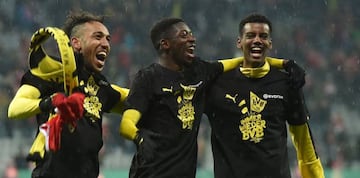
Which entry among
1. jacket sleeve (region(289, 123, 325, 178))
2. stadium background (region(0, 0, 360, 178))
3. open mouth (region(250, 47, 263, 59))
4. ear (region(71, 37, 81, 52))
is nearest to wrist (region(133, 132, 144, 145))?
ear (region(71, 37, 81, 52))

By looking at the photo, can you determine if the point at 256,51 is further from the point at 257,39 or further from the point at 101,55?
the point at 101,55

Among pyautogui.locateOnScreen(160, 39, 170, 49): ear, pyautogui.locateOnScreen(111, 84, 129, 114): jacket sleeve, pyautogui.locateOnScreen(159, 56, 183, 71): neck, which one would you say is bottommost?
pyautogui.locateOnScreen(111, 84, 129, 114): jacket sleeve

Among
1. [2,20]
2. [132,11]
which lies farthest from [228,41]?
[2,20]

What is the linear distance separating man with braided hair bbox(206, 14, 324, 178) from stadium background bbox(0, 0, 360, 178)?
20.4 ft

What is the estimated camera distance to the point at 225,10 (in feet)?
50.4

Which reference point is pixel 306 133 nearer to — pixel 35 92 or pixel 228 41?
pixel 35 92

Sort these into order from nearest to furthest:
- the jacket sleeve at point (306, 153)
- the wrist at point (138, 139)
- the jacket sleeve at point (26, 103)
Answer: the jacket sleeve at point (26, 103) → the wrist at point (138, 139) → the jacket sleeve at point (306, 153)

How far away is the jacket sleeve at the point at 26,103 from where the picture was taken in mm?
4957

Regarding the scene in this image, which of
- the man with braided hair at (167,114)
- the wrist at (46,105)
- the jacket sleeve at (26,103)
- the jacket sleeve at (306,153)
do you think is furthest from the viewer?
the jacket sleeve at (306,153)

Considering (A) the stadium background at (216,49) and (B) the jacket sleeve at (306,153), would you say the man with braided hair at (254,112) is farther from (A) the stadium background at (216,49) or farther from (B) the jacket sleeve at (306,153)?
(A) the stadium background at (216,49)

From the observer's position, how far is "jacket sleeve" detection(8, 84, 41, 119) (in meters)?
4.96

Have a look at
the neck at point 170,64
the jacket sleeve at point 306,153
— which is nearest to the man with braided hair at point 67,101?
the neck at point 170,64

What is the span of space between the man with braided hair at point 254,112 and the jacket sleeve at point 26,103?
1262 millimetres

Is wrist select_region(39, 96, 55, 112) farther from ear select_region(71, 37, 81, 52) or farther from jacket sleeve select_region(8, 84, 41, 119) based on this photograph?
ear select_region(71, 37, 81, 52)
